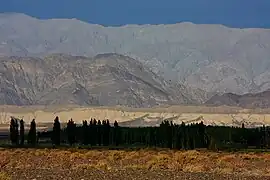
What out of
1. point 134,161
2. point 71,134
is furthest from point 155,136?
point 134,161

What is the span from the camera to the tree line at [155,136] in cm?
11031

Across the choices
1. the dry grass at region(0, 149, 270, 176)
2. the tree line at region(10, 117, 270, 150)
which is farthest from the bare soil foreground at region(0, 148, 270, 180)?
the tree line at region(10, 117, 270, 150)

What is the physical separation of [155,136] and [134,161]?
2068 inches

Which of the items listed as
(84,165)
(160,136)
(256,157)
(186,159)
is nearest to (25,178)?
(84,165)

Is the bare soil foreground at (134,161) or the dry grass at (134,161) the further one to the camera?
the dry grass at (134,161)

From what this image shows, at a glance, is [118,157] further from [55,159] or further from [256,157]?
[256,157]

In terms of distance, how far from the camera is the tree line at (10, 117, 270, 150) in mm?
110312

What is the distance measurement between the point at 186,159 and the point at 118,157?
865cm

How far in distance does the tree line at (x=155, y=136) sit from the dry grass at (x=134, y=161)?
31558 mm

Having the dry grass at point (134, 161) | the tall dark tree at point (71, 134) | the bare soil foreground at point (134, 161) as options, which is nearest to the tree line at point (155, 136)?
the tall dark tree at point (71, 134)

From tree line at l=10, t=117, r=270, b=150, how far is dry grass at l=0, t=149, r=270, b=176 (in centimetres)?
3156

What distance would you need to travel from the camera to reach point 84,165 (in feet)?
212

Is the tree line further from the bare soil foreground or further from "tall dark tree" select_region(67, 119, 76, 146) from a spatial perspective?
the bare soil foreground

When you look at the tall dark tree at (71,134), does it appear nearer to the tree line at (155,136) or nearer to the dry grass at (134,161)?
the tree line at (155,136)
